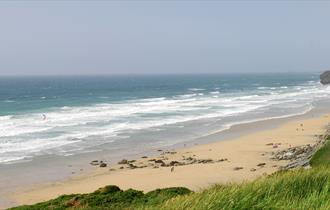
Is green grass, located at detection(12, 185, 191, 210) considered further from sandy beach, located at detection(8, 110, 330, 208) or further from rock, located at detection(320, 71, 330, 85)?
rock, located at detection(320, 71, 330, 85)

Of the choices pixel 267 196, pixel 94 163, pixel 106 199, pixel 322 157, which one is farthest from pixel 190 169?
pixel 267 196

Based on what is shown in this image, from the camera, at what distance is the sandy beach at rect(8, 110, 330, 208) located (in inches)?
870

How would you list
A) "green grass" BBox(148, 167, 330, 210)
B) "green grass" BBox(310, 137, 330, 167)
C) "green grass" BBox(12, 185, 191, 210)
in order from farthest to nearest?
"green grass" BBox(310, 137, 330, 167) → "green grass" BBox(12, 185, 191, 210) → "green grass" BBox(148, 167, 330, 210)

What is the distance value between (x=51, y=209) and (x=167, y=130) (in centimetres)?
2916

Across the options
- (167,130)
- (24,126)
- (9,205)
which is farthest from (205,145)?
(24,126)

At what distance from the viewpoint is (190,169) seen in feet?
84.0

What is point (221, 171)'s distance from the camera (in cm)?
2495

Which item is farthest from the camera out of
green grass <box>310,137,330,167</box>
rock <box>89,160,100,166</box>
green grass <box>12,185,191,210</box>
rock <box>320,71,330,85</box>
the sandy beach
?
rock <box>320,71,330,85</box>

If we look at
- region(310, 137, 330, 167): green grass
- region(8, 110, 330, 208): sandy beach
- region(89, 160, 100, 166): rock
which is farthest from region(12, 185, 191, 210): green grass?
region(89, 160, 100, 166): rock

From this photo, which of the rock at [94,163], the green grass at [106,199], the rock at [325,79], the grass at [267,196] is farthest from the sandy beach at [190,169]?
the rock at [325,79]

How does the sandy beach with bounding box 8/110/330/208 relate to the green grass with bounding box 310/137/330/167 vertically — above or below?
below

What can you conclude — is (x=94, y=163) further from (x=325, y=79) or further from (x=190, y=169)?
(x=325, y=79)

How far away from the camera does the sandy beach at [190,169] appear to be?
72.5 ft

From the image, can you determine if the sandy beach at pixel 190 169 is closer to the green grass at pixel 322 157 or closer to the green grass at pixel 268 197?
the green grass at pixel 322 157
